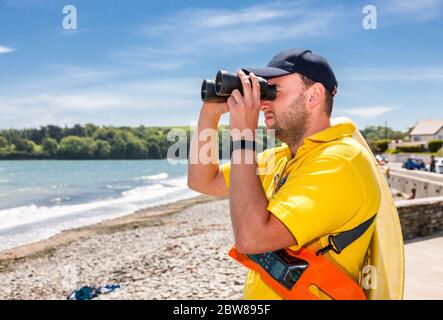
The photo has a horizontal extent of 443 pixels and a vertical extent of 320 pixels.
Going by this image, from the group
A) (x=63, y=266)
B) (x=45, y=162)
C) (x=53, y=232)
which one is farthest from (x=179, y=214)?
(x=45, y=162)

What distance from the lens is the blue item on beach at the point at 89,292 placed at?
967 centimetres

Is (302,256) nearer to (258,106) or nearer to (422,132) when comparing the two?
(258,106)

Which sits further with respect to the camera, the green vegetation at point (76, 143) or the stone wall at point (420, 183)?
the green vegetation at point (76, 143)

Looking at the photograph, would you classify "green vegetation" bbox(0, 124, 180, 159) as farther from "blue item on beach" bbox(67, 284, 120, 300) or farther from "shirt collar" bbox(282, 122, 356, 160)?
"shirt collar" bbox(282, 122, 356, 160)

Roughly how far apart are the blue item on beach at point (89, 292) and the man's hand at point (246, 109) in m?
8.84

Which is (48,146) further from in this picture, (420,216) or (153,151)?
(420,216)

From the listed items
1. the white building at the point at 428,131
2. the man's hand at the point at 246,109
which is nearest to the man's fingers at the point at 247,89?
the man's hand at the point at 246,109

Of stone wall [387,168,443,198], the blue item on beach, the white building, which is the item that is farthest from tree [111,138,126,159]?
the blue item on beach

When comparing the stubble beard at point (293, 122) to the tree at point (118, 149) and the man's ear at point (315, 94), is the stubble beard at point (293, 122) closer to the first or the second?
the man's ear at point (315, 94)

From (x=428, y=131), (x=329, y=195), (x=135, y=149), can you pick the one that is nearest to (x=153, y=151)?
(x=135, y=149)

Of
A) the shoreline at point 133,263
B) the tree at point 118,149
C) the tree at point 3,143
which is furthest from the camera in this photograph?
the tree at point 3,143

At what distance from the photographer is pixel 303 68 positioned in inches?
61.9
